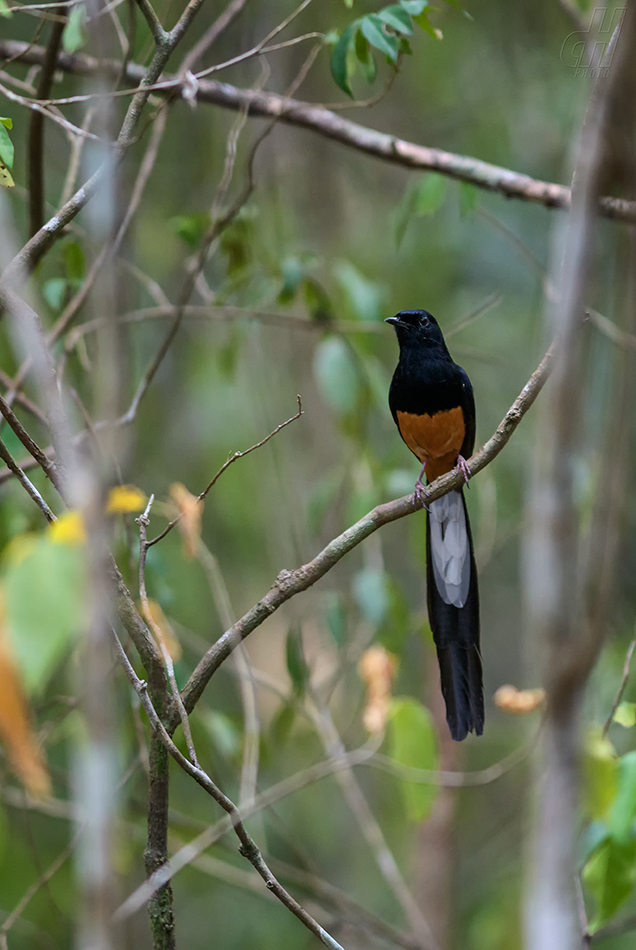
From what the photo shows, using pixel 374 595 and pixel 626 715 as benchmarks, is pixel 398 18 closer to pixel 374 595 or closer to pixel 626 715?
pixel 374 595

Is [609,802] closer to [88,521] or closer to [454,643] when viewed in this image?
[454,643]

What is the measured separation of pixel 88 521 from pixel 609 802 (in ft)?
8.36

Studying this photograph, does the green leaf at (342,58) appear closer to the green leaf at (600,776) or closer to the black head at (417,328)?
the black head at (417,328)

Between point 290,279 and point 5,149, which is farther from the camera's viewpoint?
point 290,279

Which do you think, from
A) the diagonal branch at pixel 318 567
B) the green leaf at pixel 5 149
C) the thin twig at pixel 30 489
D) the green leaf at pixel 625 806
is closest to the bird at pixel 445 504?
the green leaf at pixel 625 806

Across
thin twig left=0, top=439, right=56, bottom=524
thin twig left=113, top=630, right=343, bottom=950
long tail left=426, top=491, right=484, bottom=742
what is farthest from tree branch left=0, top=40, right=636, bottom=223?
thin twig left=113, top=630, right=343, bottom=950

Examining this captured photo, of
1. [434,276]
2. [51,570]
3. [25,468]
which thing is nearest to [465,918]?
[434,276]

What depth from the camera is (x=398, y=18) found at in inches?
118

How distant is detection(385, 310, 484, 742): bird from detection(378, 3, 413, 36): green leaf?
1394mm

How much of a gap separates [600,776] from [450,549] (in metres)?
1.16

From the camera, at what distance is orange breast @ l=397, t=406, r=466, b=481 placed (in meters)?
4.29

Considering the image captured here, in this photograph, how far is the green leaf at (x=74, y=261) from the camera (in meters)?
3.47

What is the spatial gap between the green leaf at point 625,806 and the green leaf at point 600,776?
16.3 inches

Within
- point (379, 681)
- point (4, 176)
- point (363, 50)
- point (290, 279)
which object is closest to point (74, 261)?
point (290, 279)
